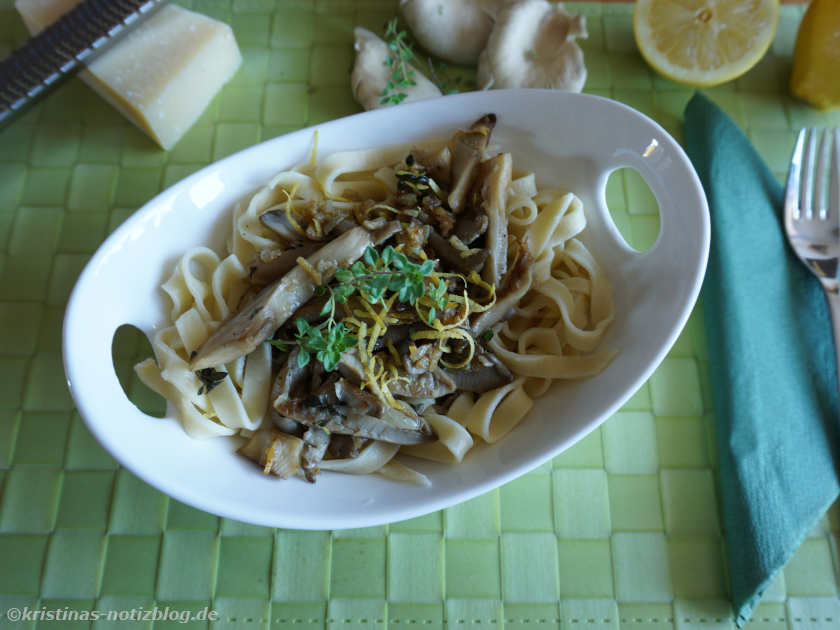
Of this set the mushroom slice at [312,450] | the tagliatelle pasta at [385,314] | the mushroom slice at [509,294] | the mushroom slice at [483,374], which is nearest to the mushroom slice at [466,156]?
the tagliatelle pasta at [385,314]

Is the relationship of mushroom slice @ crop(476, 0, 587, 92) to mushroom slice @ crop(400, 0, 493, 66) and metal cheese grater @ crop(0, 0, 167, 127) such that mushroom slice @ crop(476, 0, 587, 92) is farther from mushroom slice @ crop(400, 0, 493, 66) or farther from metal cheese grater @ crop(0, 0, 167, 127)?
metal cheese grater @ crop(0, 0, 167, 127)

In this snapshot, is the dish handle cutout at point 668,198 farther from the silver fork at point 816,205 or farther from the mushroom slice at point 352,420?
the mushroom slice at point 352,420

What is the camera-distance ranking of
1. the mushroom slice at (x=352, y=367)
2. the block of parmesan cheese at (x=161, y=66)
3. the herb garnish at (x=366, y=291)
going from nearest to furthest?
the herb garnish at (x=366, y=291) → the mushroom slice at (x=352, y=367) → the block of parmesan cheese at (x=161, y=66)

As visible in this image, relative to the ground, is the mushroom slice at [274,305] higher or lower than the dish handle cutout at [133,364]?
higher

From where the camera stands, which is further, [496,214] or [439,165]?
[439,165]

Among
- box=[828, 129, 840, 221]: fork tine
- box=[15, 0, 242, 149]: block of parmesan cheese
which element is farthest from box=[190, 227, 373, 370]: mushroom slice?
box=[828, 129, 840, 221]: fork tine

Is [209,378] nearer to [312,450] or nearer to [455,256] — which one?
[312,450]

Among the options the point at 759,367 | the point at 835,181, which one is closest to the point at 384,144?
the point at 759,367
